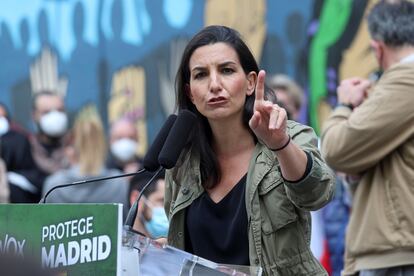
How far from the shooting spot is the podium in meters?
3.20

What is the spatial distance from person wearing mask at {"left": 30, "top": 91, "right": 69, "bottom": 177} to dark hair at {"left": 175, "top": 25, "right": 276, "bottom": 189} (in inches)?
223

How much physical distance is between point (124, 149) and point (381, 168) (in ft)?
15.3

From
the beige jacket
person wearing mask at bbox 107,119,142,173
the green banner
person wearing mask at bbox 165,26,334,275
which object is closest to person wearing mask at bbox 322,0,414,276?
the beige jacket

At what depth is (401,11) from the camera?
5.48 meters

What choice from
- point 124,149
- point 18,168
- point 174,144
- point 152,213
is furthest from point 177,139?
point 18,168

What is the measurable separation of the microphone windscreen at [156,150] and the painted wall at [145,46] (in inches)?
189

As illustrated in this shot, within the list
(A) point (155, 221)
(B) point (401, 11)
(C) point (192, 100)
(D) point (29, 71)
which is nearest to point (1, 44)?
(D) point (29, 71)

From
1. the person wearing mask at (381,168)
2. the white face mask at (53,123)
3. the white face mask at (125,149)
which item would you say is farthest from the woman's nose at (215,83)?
the white face mask at (53,123)

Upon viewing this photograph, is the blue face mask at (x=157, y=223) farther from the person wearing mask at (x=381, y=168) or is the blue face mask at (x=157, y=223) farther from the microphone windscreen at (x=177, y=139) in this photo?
the microphone windscreen at (x=177, y=139)

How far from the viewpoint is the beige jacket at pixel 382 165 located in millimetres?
4973

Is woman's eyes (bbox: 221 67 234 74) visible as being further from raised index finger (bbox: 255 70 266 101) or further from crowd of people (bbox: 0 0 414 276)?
raised index finger (bbox: 255 70 266 101)

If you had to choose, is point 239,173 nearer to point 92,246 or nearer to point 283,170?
point 283,170

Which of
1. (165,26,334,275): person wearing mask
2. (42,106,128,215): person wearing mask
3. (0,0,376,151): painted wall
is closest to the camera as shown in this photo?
(165,26,334,275): person wearing mask

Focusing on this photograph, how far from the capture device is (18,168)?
372 inches
